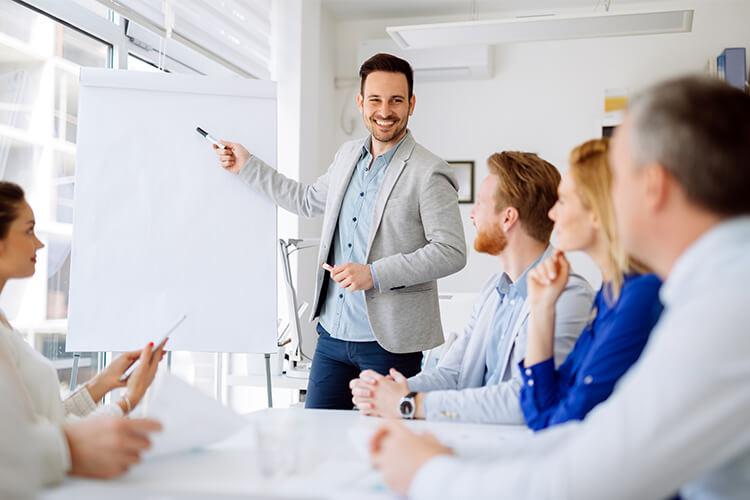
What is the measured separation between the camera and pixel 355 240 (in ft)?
8.27

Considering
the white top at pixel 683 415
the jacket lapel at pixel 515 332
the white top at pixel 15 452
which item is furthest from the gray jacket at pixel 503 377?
the white top at pixel 15 452

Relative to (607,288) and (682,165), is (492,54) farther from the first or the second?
(682,165)

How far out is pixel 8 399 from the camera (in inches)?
40.1

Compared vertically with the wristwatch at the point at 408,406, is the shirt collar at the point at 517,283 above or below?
above

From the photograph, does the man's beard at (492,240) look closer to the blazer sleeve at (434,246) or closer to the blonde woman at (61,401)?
the blazer sleeve at (434,246)

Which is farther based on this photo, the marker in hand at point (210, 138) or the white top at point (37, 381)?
the marker in hand at point (210, 138)

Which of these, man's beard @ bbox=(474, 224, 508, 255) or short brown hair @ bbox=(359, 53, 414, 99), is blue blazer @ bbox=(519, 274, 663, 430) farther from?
short brown hair @ bbox=(359, 53, 414, 99)

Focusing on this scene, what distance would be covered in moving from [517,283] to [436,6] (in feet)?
12.5

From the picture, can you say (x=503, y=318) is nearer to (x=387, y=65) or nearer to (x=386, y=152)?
(x=386, y=152)

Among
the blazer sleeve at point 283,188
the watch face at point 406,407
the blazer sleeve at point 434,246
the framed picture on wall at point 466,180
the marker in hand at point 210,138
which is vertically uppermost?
the framed picture on wall at point 466,180

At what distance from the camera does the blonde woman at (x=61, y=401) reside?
103 centimetres

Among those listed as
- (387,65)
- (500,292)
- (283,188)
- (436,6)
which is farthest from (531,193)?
(436,6)

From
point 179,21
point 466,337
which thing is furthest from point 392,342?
point 179,21

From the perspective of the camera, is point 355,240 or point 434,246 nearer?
point 434,246
